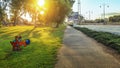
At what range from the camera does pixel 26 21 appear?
116 m

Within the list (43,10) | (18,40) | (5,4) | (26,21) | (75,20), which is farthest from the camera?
(75,20)

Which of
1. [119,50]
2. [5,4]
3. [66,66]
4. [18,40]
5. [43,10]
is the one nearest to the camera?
[66,66]

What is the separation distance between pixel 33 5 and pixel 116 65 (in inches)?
1907

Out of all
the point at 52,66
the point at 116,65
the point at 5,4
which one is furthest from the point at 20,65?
the point at 5,4

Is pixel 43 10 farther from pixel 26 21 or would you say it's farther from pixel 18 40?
pixel 26 21

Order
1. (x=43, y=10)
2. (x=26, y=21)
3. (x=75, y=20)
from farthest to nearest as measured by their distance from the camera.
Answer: (x=75, y=20) → (x=26, y=21) → (x=43, y=10)

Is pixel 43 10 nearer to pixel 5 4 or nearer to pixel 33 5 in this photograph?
pixel 33 5

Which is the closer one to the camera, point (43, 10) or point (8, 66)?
point (8, 66)

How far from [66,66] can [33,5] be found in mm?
48279

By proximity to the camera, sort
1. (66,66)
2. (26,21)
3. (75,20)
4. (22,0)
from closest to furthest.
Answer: (66,66)
(22,0)
(26,21)
(75,20)

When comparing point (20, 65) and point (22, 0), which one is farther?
point (22, 0)

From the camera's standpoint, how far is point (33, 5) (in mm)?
56938

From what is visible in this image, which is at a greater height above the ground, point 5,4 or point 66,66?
point 5,4

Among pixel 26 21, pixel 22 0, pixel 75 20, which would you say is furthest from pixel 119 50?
pixel 75 20
